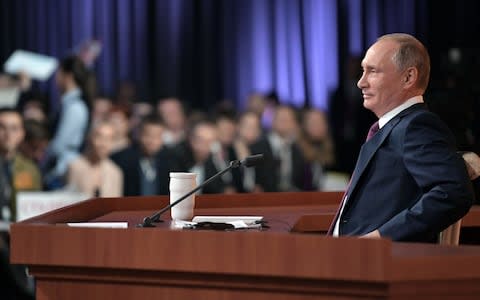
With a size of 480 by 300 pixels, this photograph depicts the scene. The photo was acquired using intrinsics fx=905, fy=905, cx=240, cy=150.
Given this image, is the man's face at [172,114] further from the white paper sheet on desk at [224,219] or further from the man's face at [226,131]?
the white paper sheet on desk at [224,219]

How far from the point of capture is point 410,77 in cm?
292

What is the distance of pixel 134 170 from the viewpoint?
25.0 ft

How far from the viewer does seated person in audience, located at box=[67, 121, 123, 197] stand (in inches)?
303

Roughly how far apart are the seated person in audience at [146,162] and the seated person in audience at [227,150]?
1.28 ft

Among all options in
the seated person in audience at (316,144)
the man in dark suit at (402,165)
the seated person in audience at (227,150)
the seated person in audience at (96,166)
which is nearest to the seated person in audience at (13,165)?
the seated person in audience at (96,166)

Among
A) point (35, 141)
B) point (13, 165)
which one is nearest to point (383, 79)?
point (35, 141)

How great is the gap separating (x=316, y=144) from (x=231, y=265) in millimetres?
5122

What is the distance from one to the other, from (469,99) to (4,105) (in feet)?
14.9

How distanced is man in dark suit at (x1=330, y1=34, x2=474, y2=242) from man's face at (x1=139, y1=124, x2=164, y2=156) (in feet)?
15.3

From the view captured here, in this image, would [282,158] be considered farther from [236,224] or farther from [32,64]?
[236,224]

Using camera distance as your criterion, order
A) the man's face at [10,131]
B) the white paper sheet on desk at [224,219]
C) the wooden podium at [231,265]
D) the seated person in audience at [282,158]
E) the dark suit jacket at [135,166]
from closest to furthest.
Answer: the wooden podium at [231,265]
the white paper sheet on desk at [224,219]
the seated person in audience at [282,158]
the dark suit jacket at [135,166]
the man's face at [10,131]

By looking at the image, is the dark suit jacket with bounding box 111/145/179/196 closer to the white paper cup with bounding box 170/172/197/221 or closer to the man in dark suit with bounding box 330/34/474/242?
the white paper cup with bounding box 170/172/197/221

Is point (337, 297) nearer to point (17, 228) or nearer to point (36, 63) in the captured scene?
point (17, 228)

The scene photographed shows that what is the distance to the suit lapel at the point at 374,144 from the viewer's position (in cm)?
290
